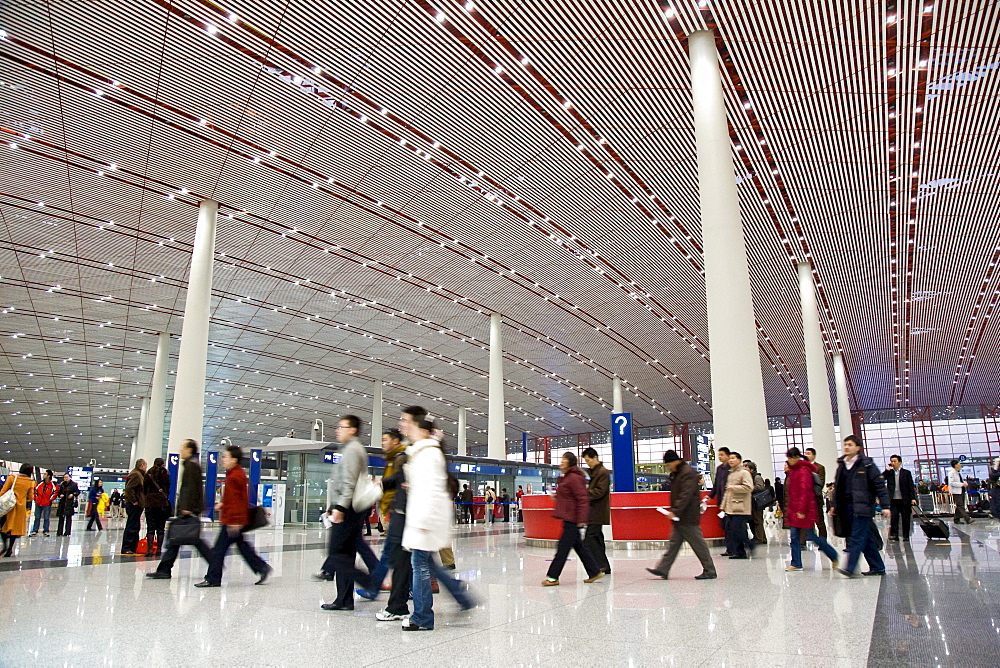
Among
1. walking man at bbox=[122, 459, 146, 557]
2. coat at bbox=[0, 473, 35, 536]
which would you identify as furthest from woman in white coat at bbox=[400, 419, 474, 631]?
coat at bbox=[0, 473, 35, 536]

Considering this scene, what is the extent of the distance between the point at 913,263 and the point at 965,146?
23.6 feet

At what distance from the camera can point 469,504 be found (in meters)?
26.6

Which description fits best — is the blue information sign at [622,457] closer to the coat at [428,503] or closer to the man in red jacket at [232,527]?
the man in red jacket at [232,527]

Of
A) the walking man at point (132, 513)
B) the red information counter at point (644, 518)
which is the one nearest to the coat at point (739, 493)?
the red information counter at point (644, 518)

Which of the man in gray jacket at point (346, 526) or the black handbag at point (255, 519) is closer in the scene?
the man in gray jacket at point (346, 526)

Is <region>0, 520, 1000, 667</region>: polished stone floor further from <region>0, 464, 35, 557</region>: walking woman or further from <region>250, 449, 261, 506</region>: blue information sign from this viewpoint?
<region>250, 449, 261, 506</region>: blue information sign

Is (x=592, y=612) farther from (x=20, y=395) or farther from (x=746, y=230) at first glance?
(x=20, y=395)

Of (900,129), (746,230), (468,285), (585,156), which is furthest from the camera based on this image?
(468,285)

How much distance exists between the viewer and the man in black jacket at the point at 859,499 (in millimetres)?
6031

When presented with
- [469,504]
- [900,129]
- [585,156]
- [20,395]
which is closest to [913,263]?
[900,129]

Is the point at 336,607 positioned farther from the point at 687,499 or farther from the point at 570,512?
the point at 687,499

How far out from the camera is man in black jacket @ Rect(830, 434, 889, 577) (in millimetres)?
6031

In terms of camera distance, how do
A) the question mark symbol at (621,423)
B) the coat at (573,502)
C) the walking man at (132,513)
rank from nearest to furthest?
1. the coat at (573,502)
2. the walking man at (132,513)
3. the question mark symbol at (621,423)

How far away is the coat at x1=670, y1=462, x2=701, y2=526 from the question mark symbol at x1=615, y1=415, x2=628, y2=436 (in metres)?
3.84
